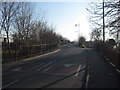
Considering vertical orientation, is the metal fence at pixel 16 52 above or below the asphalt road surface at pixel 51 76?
above

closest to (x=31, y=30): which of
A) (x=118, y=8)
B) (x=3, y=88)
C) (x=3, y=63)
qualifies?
(x=3, y=63)

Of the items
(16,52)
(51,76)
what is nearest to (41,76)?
(51,76)

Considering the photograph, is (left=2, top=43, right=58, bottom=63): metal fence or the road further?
(left=2, top=43, right=58, bottom=63): metal fence

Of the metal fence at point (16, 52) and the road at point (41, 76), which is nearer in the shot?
the road at point (41, 76)

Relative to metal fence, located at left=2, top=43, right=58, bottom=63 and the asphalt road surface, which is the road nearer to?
the asphalt road surface

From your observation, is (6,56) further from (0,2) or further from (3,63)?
(0,2)

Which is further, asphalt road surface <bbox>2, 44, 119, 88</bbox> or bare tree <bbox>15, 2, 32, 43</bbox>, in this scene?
bare tree <bbox>15, 2, 32, 43</bbox>

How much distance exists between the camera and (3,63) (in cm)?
1753

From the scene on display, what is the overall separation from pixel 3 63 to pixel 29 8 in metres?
19.0

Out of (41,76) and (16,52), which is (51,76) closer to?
(41,76)

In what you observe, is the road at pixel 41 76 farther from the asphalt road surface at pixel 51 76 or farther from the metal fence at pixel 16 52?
the metal fence at pixel 16 52

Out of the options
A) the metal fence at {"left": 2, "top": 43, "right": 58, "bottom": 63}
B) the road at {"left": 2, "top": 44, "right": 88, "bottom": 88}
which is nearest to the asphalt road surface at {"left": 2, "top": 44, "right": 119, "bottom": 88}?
the road at {"left": 2, "top": 44, "right": 88, "bottom": 88}

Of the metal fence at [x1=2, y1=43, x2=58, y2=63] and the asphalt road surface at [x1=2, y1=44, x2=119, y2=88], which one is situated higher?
the metal fence at [x1=2, y1=43, x2=58, y2=63]

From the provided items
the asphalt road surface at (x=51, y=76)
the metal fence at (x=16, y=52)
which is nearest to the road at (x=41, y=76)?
the asphalt road surface at (x=51, y=76)
